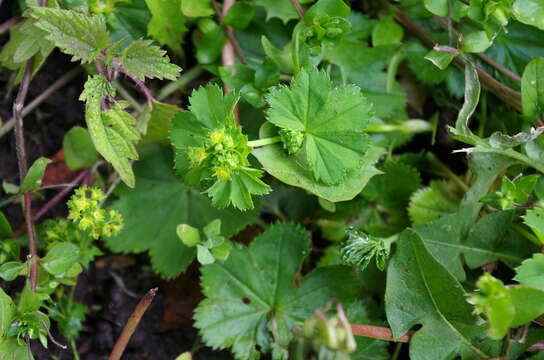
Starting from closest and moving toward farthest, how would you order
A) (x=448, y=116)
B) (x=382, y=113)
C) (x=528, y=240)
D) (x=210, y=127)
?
Answer: (x=210, y=127) < (x=528, y=240) < (x=382, y=113) < (x=448, y=116)

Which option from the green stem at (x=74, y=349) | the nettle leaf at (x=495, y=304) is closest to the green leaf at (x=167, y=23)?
the green stem at (x=74, y=349)

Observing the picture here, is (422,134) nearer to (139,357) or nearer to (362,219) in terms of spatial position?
(362,219)

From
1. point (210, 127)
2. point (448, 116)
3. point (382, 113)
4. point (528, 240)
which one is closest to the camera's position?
point (210, 127)

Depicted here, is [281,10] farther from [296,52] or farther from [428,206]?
[428,206]

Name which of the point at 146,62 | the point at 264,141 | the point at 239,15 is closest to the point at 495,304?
the point at 264,141

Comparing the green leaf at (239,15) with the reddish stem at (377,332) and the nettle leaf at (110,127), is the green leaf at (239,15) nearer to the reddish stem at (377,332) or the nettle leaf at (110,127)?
the nettle leaf at (110,127)

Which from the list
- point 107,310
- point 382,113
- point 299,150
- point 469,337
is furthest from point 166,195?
point 469,337

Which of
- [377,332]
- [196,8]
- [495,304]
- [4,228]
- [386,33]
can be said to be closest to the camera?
[495,304]

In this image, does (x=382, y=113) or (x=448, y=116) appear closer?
(x=382, y=113)
